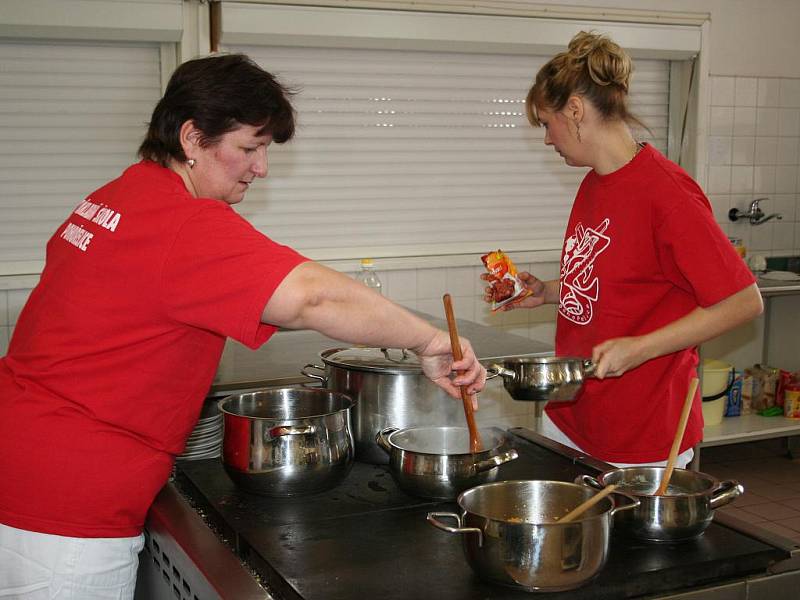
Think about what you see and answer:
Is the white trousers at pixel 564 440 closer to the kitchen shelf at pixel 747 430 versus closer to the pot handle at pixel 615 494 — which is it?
the pot handle at pixel 615 494

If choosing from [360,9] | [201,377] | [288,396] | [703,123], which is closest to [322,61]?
[360,9]

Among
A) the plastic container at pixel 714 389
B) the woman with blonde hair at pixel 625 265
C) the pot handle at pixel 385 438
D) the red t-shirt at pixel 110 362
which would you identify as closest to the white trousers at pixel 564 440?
the woman with blonde hair at pixel 625 265

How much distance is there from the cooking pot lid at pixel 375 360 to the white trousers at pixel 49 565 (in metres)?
0.62

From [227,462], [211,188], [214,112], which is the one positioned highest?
[214,112]

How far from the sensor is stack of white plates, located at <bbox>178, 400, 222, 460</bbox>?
2.17m

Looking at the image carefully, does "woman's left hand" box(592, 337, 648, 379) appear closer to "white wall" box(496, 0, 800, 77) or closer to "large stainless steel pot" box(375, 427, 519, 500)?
"large stainless steel pot" box(375, 427, 519, 500)

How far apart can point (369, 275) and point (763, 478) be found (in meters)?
2.28

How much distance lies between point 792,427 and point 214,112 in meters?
4.08

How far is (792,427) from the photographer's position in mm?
4871

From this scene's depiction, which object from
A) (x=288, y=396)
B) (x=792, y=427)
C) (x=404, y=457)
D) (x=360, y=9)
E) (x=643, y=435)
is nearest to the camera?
(x=404, y=457)

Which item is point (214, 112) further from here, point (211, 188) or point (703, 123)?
point (703, 123)

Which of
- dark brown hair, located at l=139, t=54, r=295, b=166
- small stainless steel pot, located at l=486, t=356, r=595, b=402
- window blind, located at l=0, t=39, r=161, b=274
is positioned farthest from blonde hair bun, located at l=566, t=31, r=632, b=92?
window blind, located at l=0, t=39, r=161, b=274

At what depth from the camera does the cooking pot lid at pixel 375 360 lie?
197 centimetres

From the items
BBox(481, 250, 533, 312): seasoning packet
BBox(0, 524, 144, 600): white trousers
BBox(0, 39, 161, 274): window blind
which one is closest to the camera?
BBox(0, 524, 144, 600): white trousers
